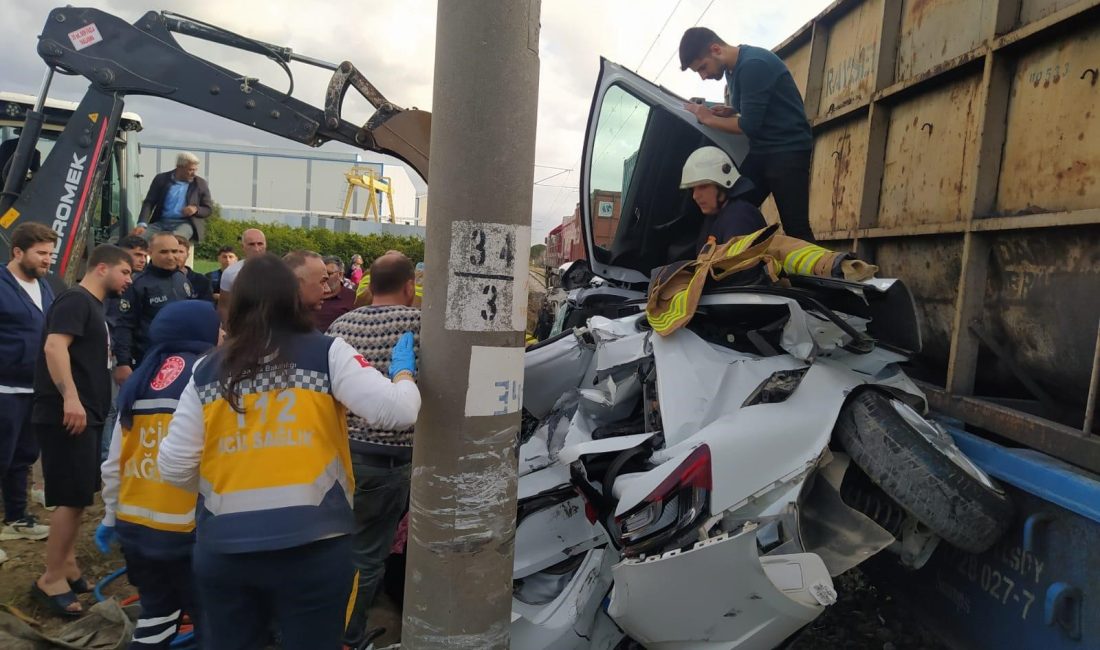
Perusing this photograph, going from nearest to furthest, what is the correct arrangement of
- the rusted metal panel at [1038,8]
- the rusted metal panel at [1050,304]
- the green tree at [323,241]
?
1. the rusted metal panel at [1050,304]
2. the rusted metal panel at [1038,8]
3. the green tree at [323,241]

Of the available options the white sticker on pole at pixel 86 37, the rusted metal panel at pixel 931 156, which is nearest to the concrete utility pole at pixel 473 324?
the rusted metal panel at pixel 931 156

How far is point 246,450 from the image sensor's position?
1997 millimetres

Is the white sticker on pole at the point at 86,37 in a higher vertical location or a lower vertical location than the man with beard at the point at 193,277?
higher

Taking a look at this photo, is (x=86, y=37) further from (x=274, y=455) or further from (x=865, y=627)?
(x=865, y=627)

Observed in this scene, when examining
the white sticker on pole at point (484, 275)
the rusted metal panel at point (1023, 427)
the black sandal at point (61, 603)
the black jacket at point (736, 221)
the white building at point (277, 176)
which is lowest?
the black sandal at point (61, 603)

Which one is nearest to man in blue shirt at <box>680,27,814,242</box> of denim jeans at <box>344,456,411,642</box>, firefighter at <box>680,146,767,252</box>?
firefighter at <box>680,146,767,252</box>

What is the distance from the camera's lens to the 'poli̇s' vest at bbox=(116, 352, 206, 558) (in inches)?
104

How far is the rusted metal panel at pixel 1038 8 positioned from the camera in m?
2.54

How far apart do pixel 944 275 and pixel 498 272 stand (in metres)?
2.32

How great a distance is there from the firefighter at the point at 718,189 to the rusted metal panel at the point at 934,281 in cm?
77

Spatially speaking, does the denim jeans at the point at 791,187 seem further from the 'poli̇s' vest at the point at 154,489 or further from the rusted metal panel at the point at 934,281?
the 'poli̇s' vest at the point at 154,489

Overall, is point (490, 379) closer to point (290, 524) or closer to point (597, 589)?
point (290, 524)

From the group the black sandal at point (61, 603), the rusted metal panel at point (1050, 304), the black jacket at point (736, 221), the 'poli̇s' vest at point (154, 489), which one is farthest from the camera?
the black jacket at point (736, 221)

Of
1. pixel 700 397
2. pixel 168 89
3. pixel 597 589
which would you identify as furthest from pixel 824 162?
pixel 168 89
